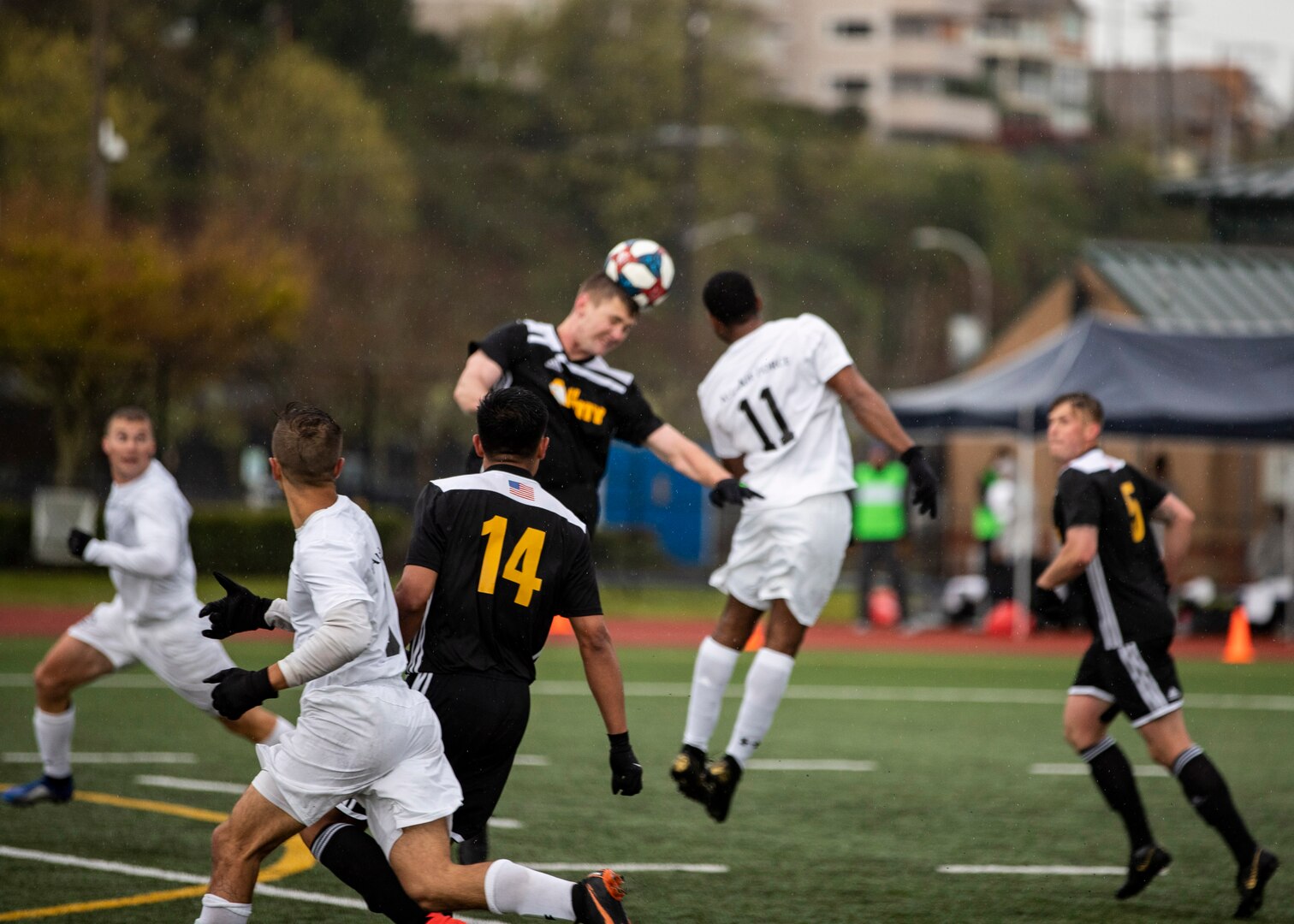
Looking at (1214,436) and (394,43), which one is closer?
(1214,436)

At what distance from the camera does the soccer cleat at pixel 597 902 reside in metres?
4.80

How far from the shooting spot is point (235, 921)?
4.86 m

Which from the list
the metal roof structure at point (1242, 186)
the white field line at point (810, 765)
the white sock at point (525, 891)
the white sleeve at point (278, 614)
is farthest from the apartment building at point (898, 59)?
the white sock at point (525, 891)

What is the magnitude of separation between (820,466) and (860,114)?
45.9m

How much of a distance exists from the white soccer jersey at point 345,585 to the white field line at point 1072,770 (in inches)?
243

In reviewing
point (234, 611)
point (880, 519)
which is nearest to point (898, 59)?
point (880, 519)

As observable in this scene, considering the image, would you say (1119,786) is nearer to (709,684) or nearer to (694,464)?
(709,684)

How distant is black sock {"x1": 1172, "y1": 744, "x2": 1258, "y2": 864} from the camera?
21.6 ft

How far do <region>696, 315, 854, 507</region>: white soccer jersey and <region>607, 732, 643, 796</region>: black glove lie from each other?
2.06 meters

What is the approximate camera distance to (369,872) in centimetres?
493

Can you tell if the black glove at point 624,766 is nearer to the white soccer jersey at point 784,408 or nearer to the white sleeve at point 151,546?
Answer: the white soccer jersey at point 784,408

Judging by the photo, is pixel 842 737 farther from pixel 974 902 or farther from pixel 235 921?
pixel 235 921

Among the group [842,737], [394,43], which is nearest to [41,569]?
[842,737]

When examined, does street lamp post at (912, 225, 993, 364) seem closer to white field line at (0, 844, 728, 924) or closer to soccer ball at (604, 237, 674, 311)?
white field line at (0, 844, 728, 924)
